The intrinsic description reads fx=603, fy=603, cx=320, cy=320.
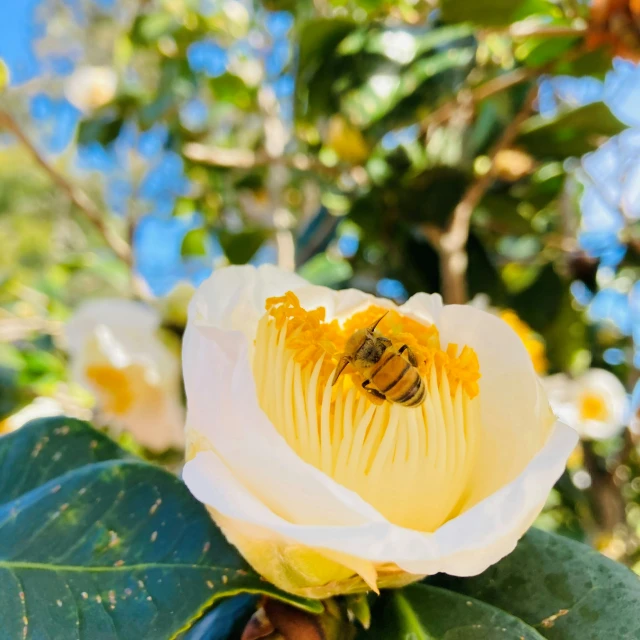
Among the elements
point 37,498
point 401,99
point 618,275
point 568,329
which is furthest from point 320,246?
point 37,498

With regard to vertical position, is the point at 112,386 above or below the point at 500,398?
below

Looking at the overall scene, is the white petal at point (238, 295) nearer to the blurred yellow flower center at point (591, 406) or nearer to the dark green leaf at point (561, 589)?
the dark green leaf at point (561, 589)

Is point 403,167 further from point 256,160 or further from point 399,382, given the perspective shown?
point 399,382

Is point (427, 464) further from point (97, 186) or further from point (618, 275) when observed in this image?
point (97, 186)

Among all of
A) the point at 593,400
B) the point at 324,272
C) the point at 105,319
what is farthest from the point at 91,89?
the point at 593,400

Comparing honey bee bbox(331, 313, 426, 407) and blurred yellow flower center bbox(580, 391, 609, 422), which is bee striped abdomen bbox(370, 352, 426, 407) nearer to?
honey bee bbox(331, 313, 426, 407)

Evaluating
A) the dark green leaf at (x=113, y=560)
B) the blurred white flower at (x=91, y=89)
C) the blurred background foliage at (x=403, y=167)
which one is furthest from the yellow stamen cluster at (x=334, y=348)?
the blurred white flower at (x=91, y=89)
